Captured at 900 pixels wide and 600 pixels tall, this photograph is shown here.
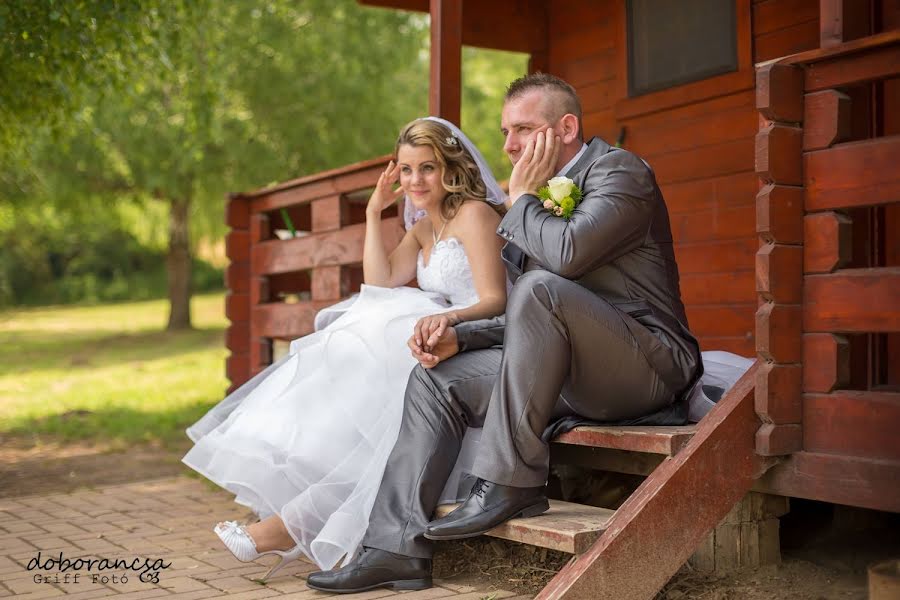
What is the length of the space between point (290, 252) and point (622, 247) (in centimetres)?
327

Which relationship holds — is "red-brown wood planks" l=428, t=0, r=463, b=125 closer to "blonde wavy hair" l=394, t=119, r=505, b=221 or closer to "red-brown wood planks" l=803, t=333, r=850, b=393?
A: "blonde wavy hair" l=394, t=119, r=505, b=221

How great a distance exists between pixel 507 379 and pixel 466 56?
1874 centimetres

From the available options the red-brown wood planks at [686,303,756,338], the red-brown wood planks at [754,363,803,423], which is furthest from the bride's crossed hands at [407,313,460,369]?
the red-brown wood planks at [686,303,756,338]

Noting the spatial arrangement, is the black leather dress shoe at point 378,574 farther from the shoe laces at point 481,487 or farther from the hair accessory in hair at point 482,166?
the hair accessory in hair at point 482,166

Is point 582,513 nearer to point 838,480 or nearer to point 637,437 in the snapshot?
point 637,437

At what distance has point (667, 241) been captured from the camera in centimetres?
348

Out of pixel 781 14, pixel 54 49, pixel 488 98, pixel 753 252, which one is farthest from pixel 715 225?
pixel 488 98

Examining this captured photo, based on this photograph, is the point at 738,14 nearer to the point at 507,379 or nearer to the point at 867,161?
the point at 867,161

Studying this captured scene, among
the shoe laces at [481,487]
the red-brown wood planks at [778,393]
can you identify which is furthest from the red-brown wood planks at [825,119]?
the shoe laces at [481,487]

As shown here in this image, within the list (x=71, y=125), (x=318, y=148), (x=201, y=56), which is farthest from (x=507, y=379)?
(x=318, y=148)

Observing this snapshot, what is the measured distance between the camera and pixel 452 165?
4.27m

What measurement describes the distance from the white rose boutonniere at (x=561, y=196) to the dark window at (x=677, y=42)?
8.48 ft

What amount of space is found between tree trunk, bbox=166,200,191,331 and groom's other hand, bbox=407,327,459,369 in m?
14.9

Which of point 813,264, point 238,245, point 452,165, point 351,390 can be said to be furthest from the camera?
point 238,245
